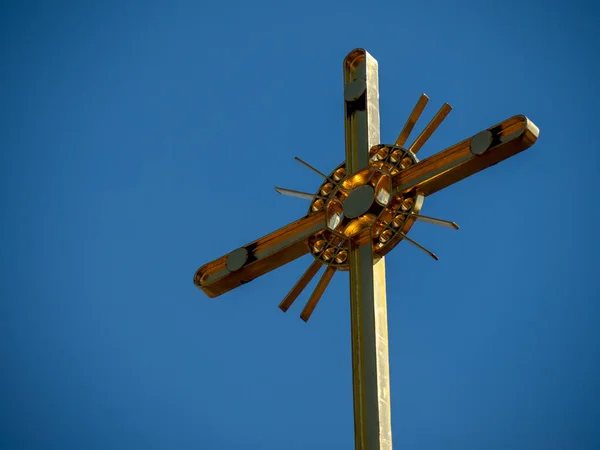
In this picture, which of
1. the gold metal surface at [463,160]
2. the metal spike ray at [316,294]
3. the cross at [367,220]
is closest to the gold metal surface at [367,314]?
the cross at [367,220]

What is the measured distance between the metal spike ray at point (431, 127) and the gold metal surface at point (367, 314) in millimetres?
282

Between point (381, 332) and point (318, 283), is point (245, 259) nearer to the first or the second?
point (318, 283)

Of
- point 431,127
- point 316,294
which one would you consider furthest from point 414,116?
point 316,294

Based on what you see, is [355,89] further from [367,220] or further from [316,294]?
[316,294]

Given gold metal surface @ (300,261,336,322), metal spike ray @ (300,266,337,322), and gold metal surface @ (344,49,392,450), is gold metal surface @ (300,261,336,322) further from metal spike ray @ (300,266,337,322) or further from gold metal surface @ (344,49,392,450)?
gold metal surface @ (344,49,392,450)

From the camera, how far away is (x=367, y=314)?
7.29m

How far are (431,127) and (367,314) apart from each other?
1.15m

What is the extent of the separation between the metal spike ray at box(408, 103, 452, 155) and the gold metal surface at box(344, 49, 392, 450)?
282mm

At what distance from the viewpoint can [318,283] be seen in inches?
305

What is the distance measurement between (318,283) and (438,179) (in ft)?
3.10

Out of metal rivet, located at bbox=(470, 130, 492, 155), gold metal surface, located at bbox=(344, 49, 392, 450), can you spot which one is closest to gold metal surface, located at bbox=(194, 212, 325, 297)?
gold metal surface, located at bbox=(344, 49, 392, 450)

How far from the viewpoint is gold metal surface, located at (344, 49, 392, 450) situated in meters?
6.95

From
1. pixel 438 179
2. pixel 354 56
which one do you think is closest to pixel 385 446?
pixel 438 179

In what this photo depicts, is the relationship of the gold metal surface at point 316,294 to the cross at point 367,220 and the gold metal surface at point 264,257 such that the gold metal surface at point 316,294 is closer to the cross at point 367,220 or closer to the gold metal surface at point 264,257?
the cross at point 367,220
